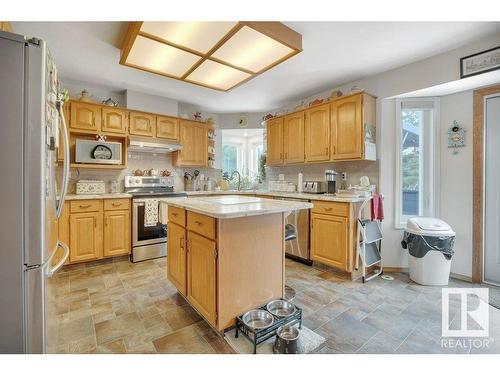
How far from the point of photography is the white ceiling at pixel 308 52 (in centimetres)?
218

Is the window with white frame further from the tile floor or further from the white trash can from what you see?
the tile floor

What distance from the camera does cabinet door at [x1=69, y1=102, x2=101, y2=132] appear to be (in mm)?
3238

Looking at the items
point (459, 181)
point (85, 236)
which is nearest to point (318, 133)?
point (459, 181)

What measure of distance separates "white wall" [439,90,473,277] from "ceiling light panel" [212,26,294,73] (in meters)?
2.09

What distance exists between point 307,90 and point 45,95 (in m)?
3.39

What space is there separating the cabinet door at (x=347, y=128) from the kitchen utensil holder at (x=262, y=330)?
207 cm

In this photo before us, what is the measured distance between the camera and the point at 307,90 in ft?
12.4

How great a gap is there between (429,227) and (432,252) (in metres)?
0.26

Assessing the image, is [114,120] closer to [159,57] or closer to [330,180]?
[159,57]

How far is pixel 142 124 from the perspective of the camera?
3.77 meters

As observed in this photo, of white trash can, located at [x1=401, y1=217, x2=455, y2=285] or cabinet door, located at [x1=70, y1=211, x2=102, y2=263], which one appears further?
cabinet door, located at [x1=70, y1=211, x2=102, y2=263]

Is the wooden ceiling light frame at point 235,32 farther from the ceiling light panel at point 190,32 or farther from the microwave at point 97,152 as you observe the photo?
the microwave at point 97,152
